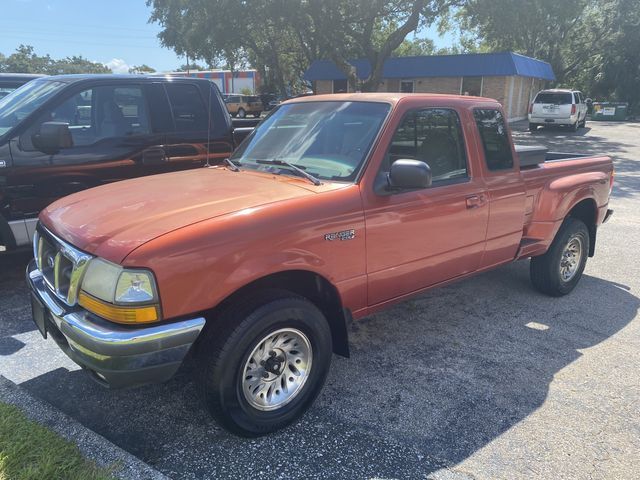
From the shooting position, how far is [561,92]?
2500 cm

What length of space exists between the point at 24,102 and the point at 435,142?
4.09 meters

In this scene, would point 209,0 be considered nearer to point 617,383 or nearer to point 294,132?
point 294,132

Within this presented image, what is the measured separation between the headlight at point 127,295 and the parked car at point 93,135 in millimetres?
2817

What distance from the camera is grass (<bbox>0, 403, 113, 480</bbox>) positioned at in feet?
8.24

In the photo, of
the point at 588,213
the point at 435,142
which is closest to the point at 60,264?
the point at 435,142

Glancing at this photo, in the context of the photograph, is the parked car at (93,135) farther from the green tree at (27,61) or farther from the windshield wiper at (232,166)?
the green tree at (27,61)

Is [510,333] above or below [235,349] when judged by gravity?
below

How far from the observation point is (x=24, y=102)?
520 cm

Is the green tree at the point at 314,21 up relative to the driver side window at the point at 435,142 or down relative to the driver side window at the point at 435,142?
up


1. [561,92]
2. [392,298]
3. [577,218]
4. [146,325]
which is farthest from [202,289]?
[561,92]

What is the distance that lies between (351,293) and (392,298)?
466mm

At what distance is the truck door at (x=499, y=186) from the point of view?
420 cm

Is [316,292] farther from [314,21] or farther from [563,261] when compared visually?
[314,21]

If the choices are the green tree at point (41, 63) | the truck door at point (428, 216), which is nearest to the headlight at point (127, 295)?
the truck door at point (428, 216)
